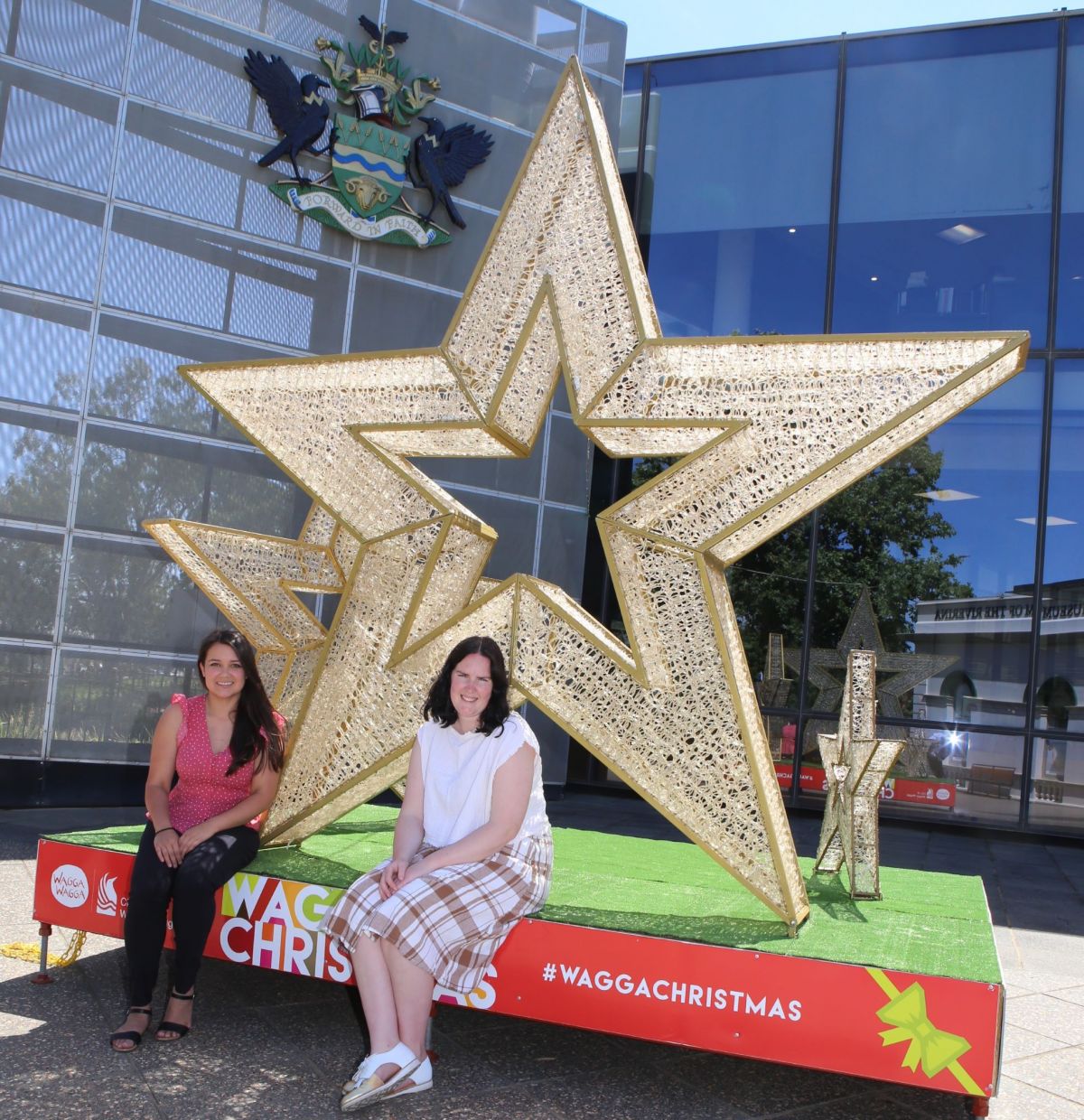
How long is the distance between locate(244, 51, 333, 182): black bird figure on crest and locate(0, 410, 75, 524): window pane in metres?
2.97

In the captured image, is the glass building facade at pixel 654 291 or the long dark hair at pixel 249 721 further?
the glass building facade at pixel 654 291

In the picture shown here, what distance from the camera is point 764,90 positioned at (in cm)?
1180

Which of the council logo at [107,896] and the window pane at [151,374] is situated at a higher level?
the window pane at [151,374]

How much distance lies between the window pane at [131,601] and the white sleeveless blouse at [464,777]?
→ 610 centimetres

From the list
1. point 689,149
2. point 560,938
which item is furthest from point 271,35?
point 560,938

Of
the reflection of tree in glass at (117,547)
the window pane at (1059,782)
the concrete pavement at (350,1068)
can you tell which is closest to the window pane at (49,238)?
the reflection of tree in glass at (117,547)

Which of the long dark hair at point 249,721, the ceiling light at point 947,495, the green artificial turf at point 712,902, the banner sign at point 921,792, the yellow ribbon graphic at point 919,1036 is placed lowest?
the banner sign at point 921,792

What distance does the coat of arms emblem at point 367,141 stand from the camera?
9.74m

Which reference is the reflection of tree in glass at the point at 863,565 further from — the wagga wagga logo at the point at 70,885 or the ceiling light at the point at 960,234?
the wagga wagga logo at the point at 70,885

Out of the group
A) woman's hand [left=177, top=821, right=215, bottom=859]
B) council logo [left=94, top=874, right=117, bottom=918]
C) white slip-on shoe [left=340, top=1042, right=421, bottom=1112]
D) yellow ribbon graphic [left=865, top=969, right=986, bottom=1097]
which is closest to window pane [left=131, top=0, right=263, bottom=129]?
council logo [left=94, top=874, right=117, bottom=918]

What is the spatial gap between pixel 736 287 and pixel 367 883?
9.50 meters

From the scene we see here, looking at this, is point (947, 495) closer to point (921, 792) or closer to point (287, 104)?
point (921, 792)

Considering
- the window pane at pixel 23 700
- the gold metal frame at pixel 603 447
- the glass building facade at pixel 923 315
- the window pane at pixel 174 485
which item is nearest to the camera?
the gold metal frame at pixel 603 447

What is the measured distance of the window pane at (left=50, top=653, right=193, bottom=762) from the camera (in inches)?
348
